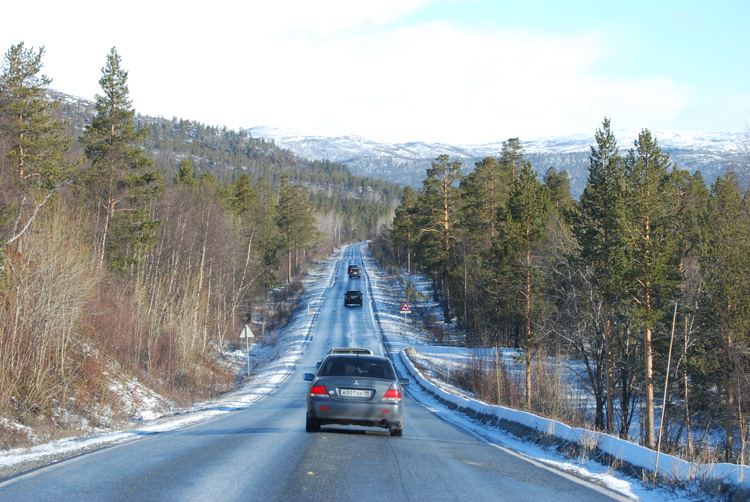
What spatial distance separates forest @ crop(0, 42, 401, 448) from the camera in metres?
14.2

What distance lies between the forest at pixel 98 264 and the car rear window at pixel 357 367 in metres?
5.74

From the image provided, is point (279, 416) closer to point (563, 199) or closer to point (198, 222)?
point (198, 222)

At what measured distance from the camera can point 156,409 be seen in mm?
20031

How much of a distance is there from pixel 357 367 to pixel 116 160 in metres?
25.4

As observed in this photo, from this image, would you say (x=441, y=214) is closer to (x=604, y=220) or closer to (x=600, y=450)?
(x=604, y=220)

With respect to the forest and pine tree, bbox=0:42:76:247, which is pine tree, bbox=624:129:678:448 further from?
pine tree, bbox=0:42:76:247

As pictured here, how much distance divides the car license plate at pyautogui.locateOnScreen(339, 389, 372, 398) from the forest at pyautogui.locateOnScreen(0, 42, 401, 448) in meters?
5.93

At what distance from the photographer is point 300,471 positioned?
22.9ft

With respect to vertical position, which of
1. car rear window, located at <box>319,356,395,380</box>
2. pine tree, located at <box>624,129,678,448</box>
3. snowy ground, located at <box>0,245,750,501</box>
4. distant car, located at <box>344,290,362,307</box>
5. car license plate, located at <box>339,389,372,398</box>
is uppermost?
pine tree, located at <box>624,129,678,448</box>

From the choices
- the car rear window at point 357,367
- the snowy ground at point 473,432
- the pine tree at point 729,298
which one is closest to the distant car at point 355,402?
the car rear window at point 357,367

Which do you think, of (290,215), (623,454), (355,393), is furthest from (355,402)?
(290,215)

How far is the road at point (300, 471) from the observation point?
5.88 m

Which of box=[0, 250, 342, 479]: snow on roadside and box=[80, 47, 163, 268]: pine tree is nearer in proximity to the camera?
box=[0, 250, 342, 479]: snow on roadside

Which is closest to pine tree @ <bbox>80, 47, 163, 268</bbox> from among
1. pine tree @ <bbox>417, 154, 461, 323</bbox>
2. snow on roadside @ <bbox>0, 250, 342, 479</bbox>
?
snow on roadside @ <bbox>0, 250, 342, 479</bbox>
